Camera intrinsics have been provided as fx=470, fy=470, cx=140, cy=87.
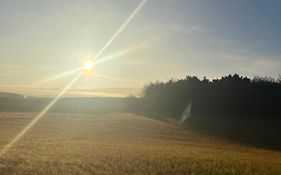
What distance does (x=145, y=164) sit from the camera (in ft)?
65.2

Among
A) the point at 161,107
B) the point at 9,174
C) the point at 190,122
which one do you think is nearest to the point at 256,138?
the point at 190,122

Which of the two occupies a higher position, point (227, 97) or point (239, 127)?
point (227, 97)

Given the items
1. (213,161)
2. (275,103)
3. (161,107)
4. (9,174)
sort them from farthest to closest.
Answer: (161,107), (275,103), (213,161), (9,174)

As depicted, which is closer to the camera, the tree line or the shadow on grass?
the shadow on grass

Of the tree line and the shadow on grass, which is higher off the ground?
the tree line

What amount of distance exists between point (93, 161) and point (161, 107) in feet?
240

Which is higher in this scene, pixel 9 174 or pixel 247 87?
pixel 247 87

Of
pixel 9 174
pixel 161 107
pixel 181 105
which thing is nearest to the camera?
pixel 9 174

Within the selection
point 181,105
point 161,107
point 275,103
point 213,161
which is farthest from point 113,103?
point 213,161

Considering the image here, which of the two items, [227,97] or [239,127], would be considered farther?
[227,97]

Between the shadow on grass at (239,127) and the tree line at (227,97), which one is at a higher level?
the tree line at (227,97)

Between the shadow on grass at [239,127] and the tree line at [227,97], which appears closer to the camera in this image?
the shadow on grass at [239,127]

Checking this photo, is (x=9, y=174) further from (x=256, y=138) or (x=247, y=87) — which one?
(x=247, y=87)

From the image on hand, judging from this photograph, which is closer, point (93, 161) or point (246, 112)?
point (93, 161)
